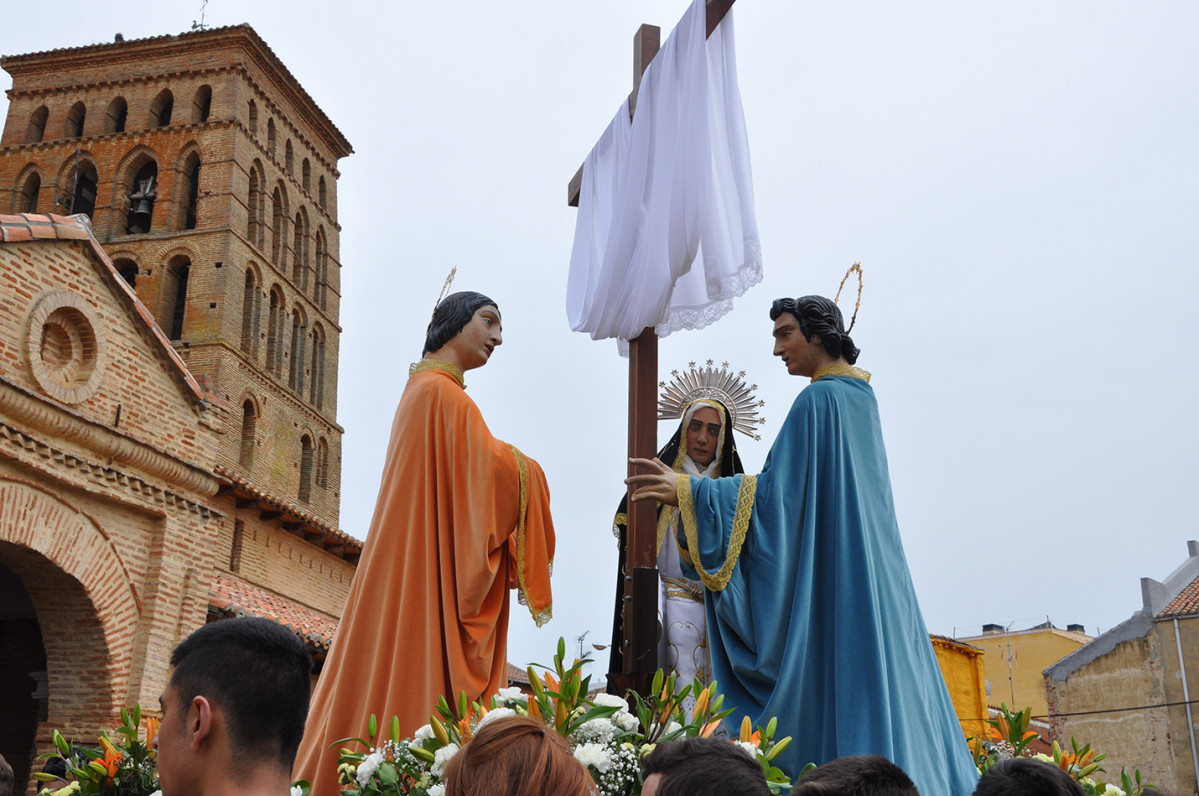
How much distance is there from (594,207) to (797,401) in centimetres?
177

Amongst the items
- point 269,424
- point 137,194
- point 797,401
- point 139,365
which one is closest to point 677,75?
point 797,401

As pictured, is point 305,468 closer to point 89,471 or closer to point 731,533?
point 89,471

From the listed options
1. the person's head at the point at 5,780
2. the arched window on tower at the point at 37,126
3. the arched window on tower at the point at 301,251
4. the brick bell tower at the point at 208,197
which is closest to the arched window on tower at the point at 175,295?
the brick bell tower at the point at 208,197

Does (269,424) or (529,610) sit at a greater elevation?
(269,424)

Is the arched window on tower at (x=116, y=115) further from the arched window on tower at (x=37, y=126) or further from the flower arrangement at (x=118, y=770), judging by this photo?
the flower arrangement at (x=118, y=770)

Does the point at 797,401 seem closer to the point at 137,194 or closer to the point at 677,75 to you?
the point at 677,75

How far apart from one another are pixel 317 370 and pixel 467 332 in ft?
107

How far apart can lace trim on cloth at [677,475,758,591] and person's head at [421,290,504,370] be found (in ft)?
4.01

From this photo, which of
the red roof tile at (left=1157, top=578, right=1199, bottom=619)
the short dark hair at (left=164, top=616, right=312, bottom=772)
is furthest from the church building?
the red roof tile at (left=1157, top=578, right=1199, bottom=619)

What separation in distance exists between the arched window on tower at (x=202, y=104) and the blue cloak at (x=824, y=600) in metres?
32.6

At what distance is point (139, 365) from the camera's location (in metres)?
11.1

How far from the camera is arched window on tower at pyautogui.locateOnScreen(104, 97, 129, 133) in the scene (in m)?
33.8

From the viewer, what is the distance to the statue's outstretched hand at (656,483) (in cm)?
412

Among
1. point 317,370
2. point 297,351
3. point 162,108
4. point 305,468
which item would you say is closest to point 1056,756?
point 305,468
